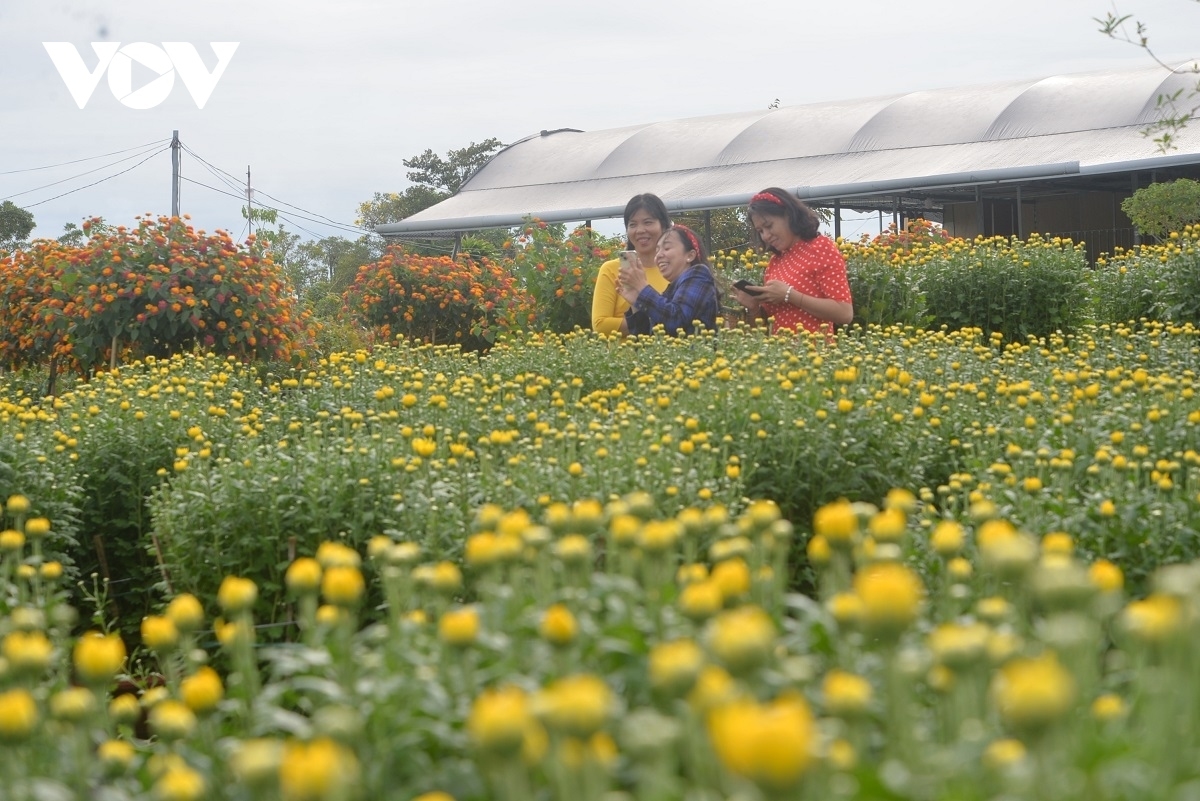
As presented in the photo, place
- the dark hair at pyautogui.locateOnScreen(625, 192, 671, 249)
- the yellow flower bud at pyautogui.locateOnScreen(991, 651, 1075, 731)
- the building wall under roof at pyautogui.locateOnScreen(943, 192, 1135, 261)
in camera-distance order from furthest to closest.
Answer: the building wall under roof at pyautogui.locateOnScreen(943, 192, 1135, 261), the dark hair at pyautogui.locateOnScreen(625, 192, 671, 249), the yellow flower bud at pyautogui.locateOnScreen(991, 651, 1075, 731)

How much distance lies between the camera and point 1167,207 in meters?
18.2

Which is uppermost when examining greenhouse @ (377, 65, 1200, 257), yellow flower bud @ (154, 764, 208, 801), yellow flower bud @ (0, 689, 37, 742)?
greenhouse @ (377, 65, 1200, 257)

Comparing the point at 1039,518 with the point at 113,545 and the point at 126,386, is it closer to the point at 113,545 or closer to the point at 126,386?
the point at 113,545

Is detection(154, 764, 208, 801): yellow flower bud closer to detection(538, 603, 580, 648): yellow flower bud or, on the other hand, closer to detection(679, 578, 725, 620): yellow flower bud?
detection(538, 603, 580, 648): yellow flower bud

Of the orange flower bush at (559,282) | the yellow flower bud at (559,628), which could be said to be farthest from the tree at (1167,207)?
the yellow flower bud at (559,628)

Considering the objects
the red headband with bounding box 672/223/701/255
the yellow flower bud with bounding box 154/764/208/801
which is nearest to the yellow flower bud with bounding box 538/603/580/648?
the yellow flower bud with bounding box 154/764/208/801

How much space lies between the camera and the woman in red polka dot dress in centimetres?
693

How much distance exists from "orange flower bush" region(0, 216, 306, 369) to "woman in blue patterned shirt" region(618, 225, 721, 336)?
3216 millimetres

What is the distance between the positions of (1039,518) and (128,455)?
11.9 feet

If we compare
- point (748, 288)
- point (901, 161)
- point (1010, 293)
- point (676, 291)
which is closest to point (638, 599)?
point (748, 288)

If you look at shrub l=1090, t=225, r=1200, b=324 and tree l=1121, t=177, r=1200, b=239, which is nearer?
shrub l=1090, t=225, r=1200, b=324

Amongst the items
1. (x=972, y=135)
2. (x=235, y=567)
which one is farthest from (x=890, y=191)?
(x=235, y=567)

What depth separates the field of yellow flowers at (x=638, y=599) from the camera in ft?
4.26

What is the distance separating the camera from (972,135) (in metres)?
24.4
